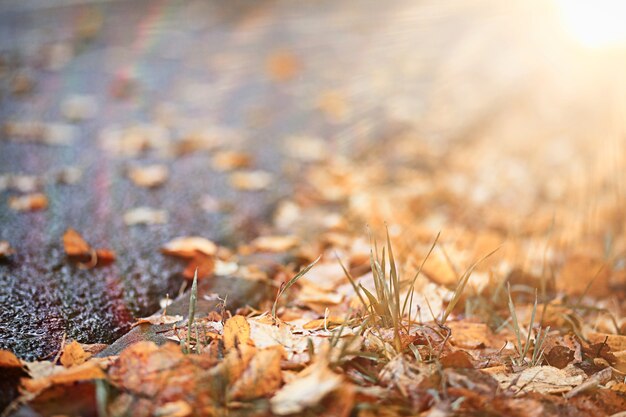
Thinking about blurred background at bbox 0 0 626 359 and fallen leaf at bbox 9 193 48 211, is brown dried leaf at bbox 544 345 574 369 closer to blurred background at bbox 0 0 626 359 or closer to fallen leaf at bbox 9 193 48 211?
blurred background at bbox 0 0 626 359

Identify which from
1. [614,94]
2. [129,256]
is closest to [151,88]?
[129,256]

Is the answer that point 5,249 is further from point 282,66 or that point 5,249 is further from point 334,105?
point 282,66

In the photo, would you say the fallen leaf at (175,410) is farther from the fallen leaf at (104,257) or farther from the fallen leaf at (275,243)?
the fallen leaf at (275,243)

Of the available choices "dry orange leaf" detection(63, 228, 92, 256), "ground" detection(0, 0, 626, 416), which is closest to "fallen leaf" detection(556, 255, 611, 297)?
"ground" detection(0, 0, 626, 416)

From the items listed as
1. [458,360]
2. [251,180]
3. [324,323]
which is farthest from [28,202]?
[458,360]

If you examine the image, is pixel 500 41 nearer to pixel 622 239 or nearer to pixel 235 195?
pixel 622 239

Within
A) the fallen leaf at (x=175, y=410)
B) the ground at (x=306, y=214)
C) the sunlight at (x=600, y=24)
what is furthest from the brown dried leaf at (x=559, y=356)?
the sunlight at (x=600, y=24)
